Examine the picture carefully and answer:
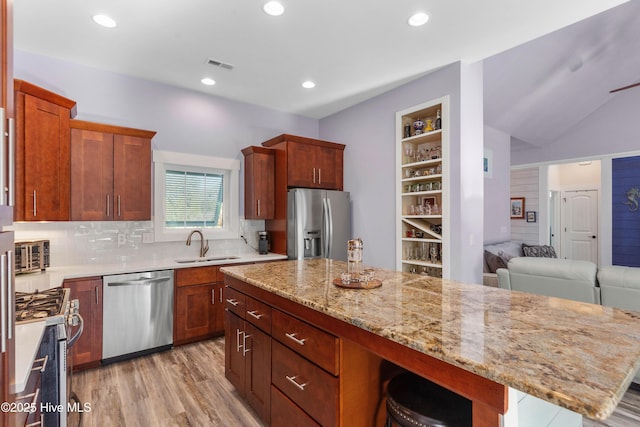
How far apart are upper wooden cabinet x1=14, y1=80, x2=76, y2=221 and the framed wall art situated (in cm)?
807

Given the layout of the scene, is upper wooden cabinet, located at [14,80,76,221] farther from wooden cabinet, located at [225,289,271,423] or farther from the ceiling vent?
wooden cabinet, located at [225,289,271,423]

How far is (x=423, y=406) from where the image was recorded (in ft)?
4.08

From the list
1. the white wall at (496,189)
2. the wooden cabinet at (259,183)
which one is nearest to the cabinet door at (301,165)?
the wooden cabinet at (259,183)

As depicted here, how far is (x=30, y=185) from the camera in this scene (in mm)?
2631

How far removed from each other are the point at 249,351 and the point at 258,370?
158mm

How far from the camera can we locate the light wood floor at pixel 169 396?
217cm

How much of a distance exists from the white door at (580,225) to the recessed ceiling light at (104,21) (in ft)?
29.6

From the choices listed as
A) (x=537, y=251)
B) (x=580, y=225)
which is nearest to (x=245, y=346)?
(x=537, y=251)

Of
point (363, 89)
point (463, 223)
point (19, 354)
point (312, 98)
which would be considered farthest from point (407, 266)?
point (19, 354)

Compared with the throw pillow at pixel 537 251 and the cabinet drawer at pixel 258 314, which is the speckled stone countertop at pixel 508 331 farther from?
the throw pillow at pixel 537 251

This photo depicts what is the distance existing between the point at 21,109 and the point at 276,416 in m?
3.06

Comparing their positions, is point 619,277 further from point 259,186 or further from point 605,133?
point 605,133

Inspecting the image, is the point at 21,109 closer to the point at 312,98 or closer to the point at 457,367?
the point at 312,98

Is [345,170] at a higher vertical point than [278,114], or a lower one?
lower
